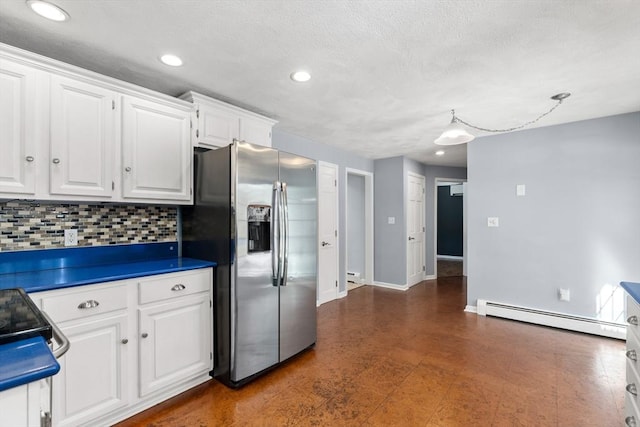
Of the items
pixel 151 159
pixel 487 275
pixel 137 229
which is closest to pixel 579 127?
pixel 487 275

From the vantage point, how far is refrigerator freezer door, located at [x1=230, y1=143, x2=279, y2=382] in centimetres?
224

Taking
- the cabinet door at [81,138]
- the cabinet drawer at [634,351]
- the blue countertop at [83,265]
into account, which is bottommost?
the cabinet drawer at [634,351]

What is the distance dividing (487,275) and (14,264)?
4558 millimetres

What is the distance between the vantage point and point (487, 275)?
395cm

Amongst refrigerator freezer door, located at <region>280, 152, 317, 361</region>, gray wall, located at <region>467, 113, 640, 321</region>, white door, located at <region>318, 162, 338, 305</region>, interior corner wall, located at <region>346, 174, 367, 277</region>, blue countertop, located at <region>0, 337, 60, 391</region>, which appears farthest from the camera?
interior corner wall, located at <region>346, 174, 367, 277</region>

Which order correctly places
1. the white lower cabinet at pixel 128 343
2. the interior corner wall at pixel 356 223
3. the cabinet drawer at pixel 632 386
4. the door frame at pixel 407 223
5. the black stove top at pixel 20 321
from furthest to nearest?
the interior corner wall at pixel 356 223, the door frame at pixel 407 223, the white lower cabinet at pixel 128 343, the cabinet drawer at pixel 632 386, the black stove top at pixel 20 321

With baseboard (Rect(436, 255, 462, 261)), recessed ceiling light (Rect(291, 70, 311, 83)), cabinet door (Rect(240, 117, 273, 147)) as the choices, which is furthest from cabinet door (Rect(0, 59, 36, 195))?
baseboard (Rect(436, 255, 462, 261))

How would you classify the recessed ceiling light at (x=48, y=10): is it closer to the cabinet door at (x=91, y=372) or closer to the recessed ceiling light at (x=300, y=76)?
the recessed ceiling light at (x=300, y=76)

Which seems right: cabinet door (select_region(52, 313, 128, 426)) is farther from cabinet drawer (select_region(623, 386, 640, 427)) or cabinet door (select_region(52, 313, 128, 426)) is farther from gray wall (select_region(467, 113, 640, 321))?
gray wall (select_region(467, 113, 640, 321))

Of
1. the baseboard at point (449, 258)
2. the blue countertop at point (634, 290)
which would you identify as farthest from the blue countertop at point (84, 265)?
the baseboard at point (449, 258)

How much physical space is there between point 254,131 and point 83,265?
176cm

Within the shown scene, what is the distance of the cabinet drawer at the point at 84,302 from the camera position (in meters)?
1.62

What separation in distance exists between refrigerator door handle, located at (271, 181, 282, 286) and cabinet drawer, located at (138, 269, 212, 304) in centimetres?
49

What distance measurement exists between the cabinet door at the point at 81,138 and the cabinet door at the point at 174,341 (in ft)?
2.90
